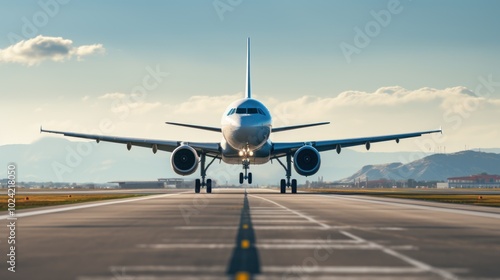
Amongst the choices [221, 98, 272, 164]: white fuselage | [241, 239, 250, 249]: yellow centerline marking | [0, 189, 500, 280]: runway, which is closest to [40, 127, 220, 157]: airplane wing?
[221, 98, 272, 164]: white fuselage

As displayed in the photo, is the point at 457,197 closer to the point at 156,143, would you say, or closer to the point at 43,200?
the point at 156,143

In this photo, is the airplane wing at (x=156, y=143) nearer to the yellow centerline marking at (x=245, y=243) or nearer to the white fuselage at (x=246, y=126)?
the white fuselage at (x=246, y=126)

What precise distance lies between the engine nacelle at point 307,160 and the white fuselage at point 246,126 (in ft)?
9.71

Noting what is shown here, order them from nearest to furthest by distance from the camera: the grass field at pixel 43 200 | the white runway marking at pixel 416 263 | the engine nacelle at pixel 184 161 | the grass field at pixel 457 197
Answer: the white runway marking at pixel 416 263, the grass field at pixel 43 200, the grass field at pixel 457 197, the engine nacelle at pixel 184 161

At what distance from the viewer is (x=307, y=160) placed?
5341 cm

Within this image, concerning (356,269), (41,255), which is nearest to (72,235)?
(41,255)

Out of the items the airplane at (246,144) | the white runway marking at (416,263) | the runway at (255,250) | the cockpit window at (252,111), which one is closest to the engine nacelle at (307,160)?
the airplane at (246,144)

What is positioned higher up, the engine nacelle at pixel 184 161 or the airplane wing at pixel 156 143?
the airplane wing at pixel 156 143

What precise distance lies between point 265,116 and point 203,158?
11.7 m

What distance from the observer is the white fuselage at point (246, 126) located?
1877 inches

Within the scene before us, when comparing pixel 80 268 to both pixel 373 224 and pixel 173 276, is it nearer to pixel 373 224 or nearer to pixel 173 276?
pixel 173 276

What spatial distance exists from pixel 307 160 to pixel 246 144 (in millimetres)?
6361

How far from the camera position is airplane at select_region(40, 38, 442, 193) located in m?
48.4

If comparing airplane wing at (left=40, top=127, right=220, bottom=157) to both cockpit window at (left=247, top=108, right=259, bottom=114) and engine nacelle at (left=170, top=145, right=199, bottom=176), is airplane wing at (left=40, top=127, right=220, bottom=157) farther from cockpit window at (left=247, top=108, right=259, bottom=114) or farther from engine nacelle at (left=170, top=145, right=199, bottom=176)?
cockpit window at (left=247, top=108, right=259, bottom=114)
